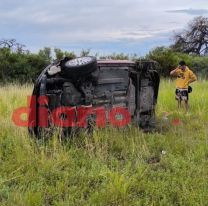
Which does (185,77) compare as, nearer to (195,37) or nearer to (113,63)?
(113,63)

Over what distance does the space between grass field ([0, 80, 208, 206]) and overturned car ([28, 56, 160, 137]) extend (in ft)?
0.84

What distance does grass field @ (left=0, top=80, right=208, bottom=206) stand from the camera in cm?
491

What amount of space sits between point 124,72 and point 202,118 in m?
2.71

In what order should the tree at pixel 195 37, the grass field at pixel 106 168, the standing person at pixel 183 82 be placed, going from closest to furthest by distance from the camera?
the grass field at pixel 106 168
the standing person at pixel 183 82
the tree at pixel 195 37

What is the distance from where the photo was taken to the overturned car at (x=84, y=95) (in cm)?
666

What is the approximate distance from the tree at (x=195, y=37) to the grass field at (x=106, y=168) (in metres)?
29.9

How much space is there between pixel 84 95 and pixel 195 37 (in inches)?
1239

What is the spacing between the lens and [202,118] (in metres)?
9.59

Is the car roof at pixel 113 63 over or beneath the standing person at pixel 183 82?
over

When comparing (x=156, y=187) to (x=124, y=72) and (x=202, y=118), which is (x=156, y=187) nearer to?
(x=124, y=72)

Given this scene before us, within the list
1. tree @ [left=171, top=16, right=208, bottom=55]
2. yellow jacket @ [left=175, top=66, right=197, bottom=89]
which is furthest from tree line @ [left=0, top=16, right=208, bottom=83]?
tree @ [left=171, top=16, right=208, bottom=55]

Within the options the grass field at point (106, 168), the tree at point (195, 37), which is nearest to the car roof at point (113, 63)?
the grass field at point (106, 168)

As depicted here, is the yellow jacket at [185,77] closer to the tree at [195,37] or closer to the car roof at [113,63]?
the car roof at [113,63]

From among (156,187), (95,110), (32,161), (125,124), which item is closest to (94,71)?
(95,110)
